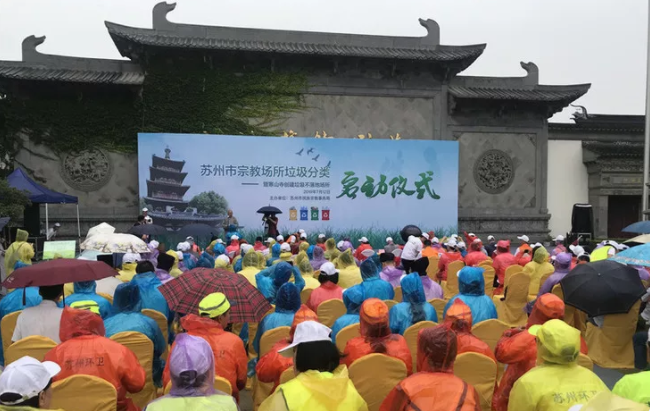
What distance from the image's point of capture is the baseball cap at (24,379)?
6.56 ft

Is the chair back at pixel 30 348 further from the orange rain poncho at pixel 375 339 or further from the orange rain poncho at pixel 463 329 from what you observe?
the orange rain poncho at pixel 463 329

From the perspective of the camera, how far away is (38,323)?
163 inches

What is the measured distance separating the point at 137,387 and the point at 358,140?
16.2 metres

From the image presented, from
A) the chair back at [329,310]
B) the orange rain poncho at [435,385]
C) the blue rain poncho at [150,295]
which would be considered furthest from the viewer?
the blue rain poncho at [150,295]

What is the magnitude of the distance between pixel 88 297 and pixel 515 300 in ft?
18.4

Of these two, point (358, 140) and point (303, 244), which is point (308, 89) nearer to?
point (358, 140)

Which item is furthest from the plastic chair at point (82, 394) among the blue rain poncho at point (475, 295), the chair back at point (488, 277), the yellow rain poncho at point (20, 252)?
the chair back at point (488, 277)

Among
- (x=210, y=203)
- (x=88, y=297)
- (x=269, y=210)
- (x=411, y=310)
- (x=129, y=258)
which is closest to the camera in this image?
(x=411, y=310)

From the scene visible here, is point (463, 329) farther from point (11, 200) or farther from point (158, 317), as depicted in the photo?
point (11, 200)

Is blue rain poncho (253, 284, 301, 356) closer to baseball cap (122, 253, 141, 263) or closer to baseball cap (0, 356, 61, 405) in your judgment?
baseball cap (0, 356, 61, 405)

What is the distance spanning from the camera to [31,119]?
17797mm

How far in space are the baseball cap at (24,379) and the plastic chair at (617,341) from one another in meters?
5.46

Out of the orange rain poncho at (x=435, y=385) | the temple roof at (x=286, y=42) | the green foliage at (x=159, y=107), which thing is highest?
the temple roof at (x=286, y=42)

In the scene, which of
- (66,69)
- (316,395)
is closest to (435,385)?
(316,395)
